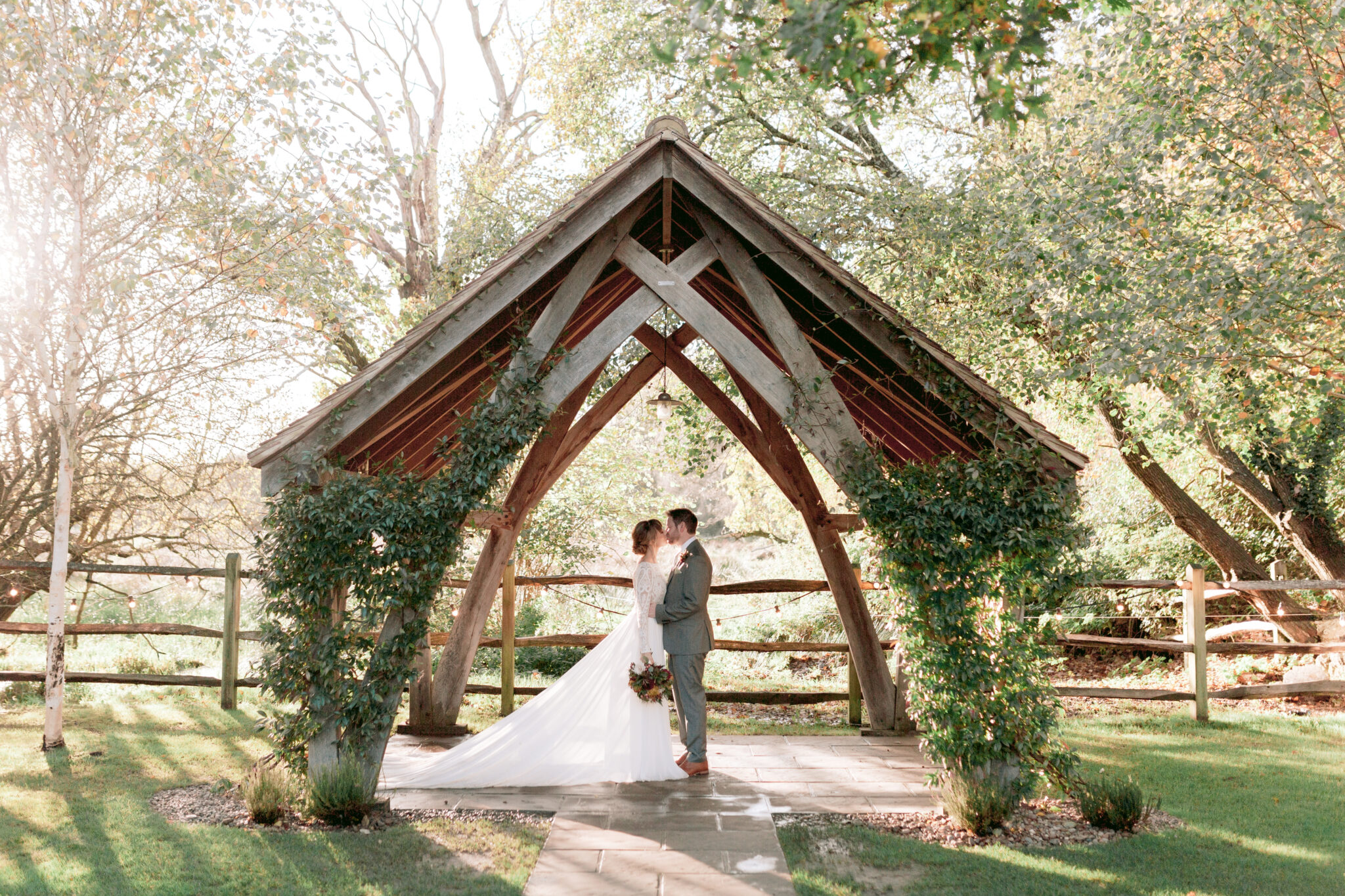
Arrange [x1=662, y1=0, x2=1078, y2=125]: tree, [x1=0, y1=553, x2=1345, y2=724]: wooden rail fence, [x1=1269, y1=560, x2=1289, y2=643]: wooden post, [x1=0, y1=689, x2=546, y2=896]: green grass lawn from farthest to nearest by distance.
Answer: [x1=1269, y1=560, x2=1289, y2=643]: wooden post, [x1=0, y1=553, x2=1345, y2=724]: wooden rail fence, [x1=0, y1=689, x2=546, y2=896]: green grass lawn, [x1=662, y1=0, x2=1078, y2=125]: tree

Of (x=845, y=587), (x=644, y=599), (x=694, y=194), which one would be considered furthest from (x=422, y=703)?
(x=694, y=194)

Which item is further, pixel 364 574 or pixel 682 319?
pixel 682 319

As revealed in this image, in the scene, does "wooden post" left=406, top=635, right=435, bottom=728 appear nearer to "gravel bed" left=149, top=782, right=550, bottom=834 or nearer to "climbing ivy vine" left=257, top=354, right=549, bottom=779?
"gravel bed" left=149, top=782, right=550, bottom=834

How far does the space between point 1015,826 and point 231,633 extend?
265 inches

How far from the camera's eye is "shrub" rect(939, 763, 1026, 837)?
197 inches

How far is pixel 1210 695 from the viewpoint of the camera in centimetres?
869

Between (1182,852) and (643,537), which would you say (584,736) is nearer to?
(643,537)

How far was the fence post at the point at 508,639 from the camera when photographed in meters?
8.31

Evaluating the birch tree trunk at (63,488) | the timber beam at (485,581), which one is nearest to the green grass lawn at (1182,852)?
the timber beam at (485,581)

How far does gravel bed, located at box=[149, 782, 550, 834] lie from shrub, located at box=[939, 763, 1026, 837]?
7.46 feet

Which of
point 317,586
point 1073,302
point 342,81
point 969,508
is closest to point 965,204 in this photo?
point 1073,302

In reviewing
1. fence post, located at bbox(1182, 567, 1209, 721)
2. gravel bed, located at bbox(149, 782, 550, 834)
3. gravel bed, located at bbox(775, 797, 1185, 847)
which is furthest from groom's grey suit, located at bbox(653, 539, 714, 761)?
fence post, located at bbox(1182, 567, 1209, 721)

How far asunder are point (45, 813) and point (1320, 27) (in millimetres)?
9595

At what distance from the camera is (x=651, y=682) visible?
632cm
